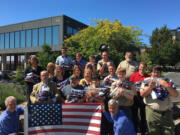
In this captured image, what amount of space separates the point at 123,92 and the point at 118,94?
12 cm

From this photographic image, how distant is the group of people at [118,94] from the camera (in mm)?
3318

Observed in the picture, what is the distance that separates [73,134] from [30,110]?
3.44 feet

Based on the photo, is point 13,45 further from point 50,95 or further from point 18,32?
point 50,95

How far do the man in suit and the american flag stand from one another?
22 cm

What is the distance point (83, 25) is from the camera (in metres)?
39.8

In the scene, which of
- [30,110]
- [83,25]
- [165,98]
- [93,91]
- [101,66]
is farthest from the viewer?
[83,25]

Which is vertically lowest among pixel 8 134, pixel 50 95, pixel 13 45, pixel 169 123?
pixel 8 134

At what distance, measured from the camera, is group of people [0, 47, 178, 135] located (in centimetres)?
332

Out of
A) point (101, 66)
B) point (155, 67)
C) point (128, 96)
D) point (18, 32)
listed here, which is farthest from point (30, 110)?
point (18, 32)

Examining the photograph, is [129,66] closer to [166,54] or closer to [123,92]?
[123,92]

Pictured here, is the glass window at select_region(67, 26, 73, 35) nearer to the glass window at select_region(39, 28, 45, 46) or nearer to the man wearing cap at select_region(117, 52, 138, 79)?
the glass window at select_region(39, 28, 45, 46)

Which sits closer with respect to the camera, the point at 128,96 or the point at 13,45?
the point at 128,96

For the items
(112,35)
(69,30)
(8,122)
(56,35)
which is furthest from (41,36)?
(8,122)

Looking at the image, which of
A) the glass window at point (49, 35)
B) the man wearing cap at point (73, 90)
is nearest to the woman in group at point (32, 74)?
the man wearing cap at point (73, 90)
